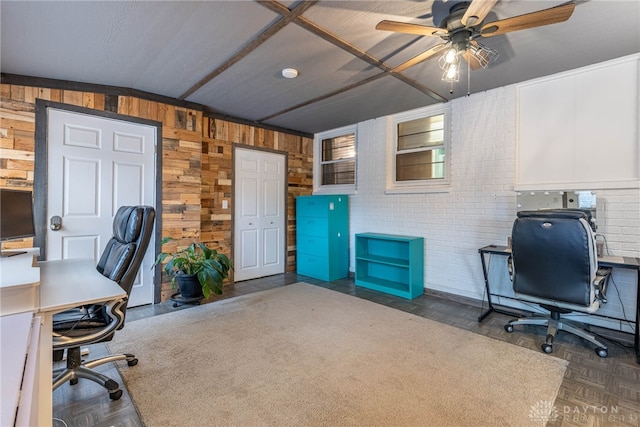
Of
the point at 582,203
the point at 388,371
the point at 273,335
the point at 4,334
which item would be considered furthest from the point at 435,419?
the point at 582,203

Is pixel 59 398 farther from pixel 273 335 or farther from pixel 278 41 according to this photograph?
pixel 278 41

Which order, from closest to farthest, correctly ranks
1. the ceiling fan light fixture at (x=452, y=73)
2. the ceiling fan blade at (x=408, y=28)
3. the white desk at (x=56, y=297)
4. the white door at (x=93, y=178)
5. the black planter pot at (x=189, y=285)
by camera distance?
1. the white desk at (x=56, y=297)
2. the ceiling fan blade at (x=408, y=28)
3. the ceiling fan light fixture at (x=452, y=73)
4. the white door at (x=93, y=178)
5. the black planter pot at (x=189, y=285)

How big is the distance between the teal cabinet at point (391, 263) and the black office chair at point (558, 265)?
135 cm

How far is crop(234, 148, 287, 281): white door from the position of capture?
4.52 m

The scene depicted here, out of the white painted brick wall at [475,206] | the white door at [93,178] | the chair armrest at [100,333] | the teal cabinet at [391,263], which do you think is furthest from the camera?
the teal cabinet at [391,263]

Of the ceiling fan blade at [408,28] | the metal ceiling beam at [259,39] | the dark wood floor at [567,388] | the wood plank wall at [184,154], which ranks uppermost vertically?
the metal ceiling beam at [259,39]

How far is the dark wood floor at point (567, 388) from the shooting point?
165cm

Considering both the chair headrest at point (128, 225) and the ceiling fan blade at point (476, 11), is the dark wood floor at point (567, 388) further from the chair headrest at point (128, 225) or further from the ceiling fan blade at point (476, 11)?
the ceiling fan blade at point (476, 11)

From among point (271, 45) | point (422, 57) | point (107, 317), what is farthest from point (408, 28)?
point (107, 317)

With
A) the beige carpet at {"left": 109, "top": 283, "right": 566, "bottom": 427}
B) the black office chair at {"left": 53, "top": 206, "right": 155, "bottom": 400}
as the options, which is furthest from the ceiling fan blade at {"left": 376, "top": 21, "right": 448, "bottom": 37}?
the beige carpet at {"left": 109, "top": 283, "right": 566, "bottom": 427}

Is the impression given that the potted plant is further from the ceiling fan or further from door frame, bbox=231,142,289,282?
the ceiling fan

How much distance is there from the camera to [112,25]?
209 centimetres

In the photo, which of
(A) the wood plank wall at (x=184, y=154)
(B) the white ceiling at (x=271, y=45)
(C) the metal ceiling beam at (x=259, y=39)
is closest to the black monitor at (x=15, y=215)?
(A) the wood plank wall at (x=184, y=154)

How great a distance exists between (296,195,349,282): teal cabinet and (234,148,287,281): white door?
0.35 metres
